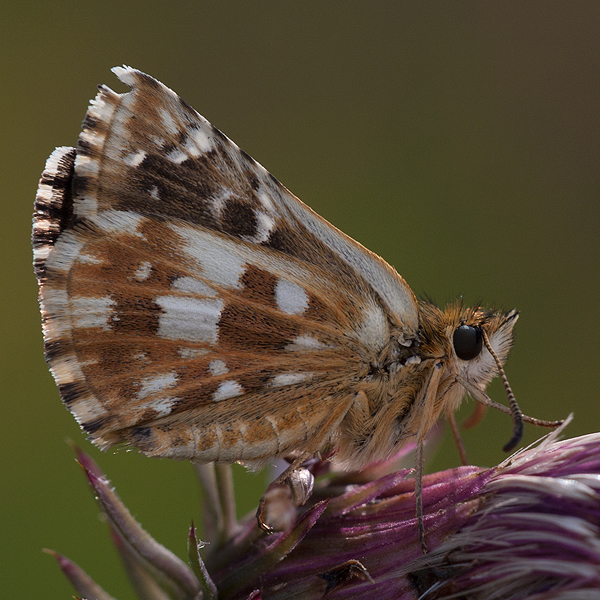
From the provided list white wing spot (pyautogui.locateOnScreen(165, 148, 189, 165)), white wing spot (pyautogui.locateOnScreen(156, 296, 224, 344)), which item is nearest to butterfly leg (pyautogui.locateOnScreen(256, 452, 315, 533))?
white wing spot (pyautogui.locateOnScreen(156, 296, 224, 344))

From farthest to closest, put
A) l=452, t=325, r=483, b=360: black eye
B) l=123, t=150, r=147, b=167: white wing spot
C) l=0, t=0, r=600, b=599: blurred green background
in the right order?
1. l=0, t=0, r=600, b=599: blurred green background
2. l=452, t=325, r=483, b=360: black eye
3. l=123, t=150, r=147, b=167: white wing spot

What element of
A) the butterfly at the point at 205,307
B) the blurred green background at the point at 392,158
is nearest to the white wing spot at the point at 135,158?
the butterfly at the point at 205,307

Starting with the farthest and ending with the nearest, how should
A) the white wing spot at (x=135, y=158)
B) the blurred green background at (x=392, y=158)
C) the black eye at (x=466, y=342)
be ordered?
the blurred green background at (x=392, y=158) < the black eye at (x=466, y=342) < the white wing spot at (x=135, y=158)

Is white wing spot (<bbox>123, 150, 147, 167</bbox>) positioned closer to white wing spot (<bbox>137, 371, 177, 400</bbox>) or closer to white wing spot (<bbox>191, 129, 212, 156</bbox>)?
white wing spot (<bbox>191, 129, 212, 156</bbox>)

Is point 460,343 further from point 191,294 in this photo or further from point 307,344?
point 191,294

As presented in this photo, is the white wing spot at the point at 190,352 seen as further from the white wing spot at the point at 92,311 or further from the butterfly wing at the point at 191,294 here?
the white wing spot at the point at 92,311

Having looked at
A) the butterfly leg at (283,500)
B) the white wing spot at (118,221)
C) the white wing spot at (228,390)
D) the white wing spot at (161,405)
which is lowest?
the butterfly leg at (283,500)

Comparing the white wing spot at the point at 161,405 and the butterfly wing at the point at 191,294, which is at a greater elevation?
the butterfly wing at the point at 191,294

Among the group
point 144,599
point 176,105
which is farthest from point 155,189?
point 144,599

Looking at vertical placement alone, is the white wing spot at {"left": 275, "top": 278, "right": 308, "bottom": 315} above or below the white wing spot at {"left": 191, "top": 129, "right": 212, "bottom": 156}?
below

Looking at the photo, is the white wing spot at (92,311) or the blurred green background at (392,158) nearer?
the white wing spot at (92,311)
